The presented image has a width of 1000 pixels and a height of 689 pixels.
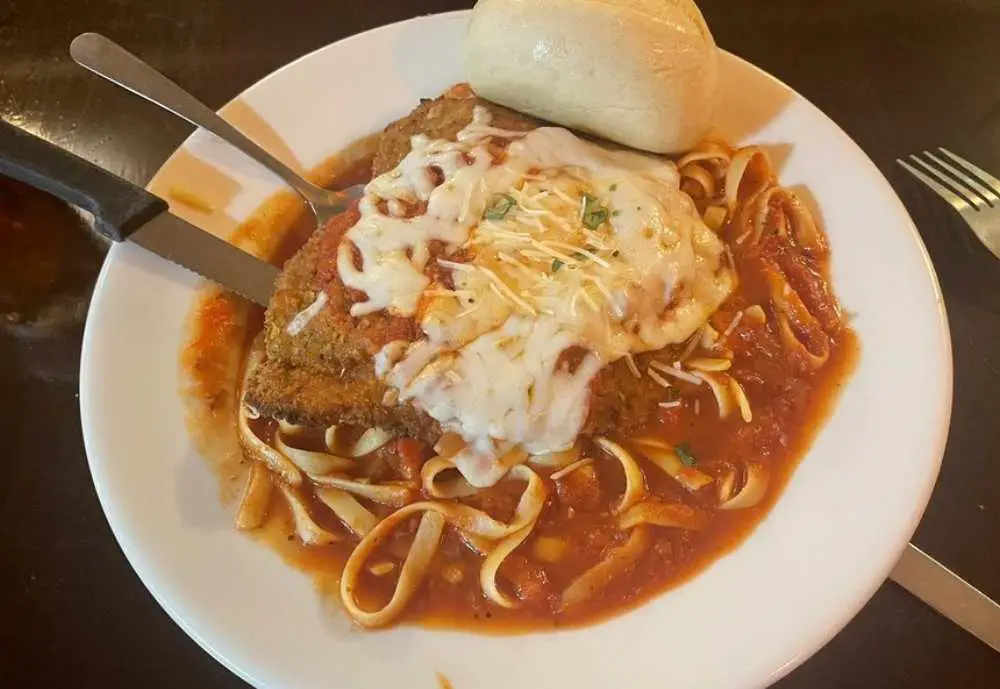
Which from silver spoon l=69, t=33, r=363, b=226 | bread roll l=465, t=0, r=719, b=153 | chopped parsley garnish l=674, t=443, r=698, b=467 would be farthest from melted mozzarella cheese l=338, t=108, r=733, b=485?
silver spoon l=69, t=33, r=363, b=226

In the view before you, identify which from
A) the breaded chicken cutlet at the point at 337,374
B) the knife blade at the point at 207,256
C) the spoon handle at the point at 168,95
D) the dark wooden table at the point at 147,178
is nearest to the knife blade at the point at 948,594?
the dark wooden table at the point at 147,178

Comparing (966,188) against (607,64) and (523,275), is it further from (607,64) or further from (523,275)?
(523,275)

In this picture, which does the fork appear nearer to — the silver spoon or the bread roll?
the bread roll

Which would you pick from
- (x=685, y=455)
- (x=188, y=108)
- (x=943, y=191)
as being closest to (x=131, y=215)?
(x=188, y=108)

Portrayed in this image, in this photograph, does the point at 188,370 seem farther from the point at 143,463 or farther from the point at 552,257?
the point at 552,257

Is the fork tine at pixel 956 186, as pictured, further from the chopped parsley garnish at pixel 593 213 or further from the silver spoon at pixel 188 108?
the silver spoon at pixel 188 108

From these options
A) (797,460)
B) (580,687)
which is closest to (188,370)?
(580,687)
